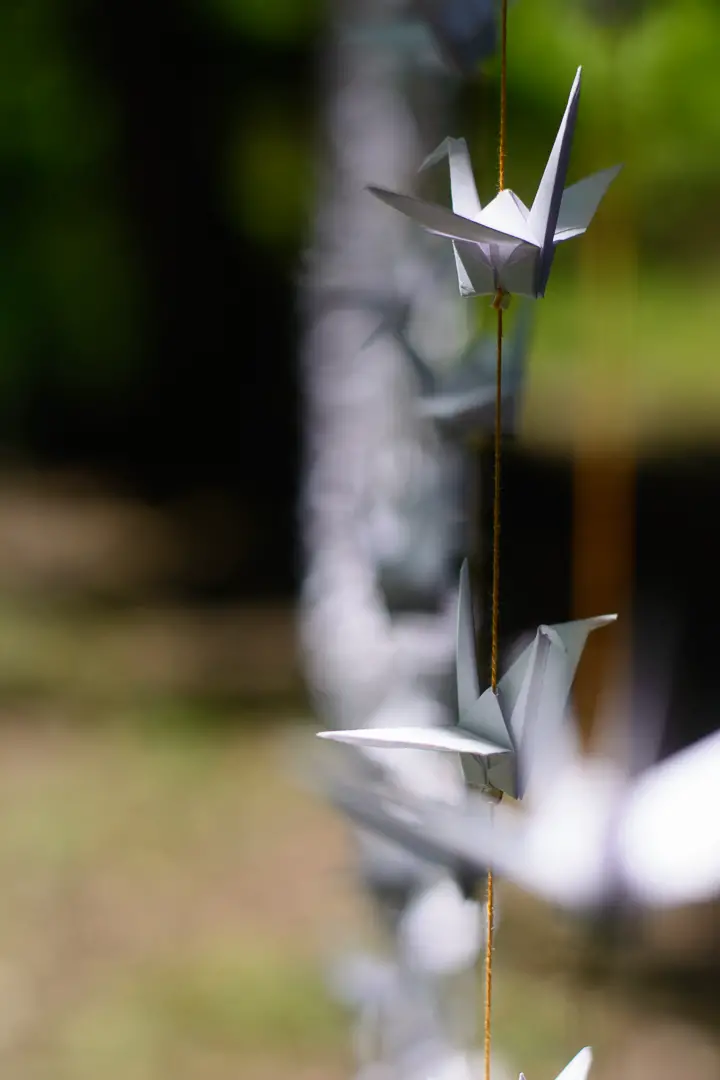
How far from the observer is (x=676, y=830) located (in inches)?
5.9

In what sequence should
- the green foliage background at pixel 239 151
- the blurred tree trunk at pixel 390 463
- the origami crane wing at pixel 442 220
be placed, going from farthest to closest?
1. the green foliage background at pixel 239 151
2. the blurred tree trunk at pixel 390 463
3. the origami crane wing at pixel 442 220

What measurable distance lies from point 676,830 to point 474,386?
10 centimetres

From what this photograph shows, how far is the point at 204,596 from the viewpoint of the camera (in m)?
1.21

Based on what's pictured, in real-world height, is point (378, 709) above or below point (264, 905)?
above

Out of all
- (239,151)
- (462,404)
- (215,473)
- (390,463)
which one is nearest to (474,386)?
(462,404)

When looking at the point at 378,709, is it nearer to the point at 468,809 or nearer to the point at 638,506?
the point at 468,809

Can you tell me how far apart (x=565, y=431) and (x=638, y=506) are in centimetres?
16

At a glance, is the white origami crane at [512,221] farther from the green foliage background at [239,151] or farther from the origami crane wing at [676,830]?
the green foliage background at [239,151]

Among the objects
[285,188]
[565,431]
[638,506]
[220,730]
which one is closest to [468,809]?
[565,431]

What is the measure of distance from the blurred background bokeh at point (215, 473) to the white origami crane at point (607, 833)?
0.44ft

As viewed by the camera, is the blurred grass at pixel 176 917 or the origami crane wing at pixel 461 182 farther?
the blurred grass at pixel 176 917

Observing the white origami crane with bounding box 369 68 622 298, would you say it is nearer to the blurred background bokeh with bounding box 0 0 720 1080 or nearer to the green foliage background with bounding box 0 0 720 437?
the blurred background bokeh with bounding box 0 0 720 1080

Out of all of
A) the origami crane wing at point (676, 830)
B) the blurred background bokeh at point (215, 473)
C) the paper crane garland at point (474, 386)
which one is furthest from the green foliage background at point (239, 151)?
the origami crane wing at point (676, 830)

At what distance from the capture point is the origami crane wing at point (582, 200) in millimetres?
162
